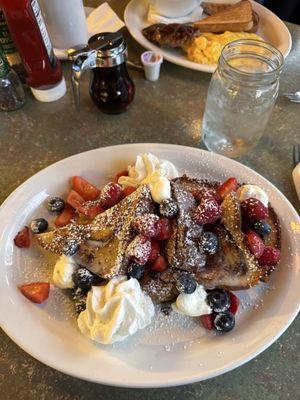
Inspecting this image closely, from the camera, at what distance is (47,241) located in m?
1.11

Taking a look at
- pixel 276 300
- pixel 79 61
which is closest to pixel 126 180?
pixel 79 61

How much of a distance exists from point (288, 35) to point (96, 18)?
1.02m

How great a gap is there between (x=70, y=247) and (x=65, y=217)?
0.21 metres

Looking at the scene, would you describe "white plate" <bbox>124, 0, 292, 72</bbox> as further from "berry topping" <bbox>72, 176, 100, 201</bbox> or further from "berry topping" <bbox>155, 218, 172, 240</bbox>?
"berry topping" <bbox>155, 218, 172, 240</bbox>

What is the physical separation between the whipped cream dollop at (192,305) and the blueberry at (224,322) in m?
0.03

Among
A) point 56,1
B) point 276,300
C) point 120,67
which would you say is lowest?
point 276,300

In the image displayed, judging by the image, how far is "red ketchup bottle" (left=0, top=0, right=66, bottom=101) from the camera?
4.40ft

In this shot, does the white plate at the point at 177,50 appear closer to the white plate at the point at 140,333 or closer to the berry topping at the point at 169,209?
the white plate at the point at 140,333

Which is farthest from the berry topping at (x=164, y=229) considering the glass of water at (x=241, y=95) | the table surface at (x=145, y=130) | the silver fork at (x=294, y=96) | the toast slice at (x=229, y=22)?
the toast slice at (x=229, y=22)

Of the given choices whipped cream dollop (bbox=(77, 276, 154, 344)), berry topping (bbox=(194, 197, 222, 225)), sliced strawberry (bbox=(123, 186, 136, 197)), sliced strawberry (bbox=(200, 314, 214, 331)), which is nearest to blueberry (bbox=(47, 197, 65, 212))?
sliced strawberry (bbox=(123, 186, 136, 197))

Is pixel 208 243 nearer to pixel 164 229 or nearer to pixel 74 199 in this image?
pixel 164 229

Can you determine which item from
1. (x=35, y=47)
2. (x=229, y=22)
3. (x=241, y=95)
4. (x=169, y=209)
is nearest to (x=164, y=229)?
(x=169, y=209)

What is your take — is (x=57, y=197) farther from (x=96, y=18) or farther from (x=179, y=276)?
(x=96, y=18)

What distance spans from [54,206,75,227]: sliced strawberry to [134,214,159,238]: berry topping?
1.02ft
